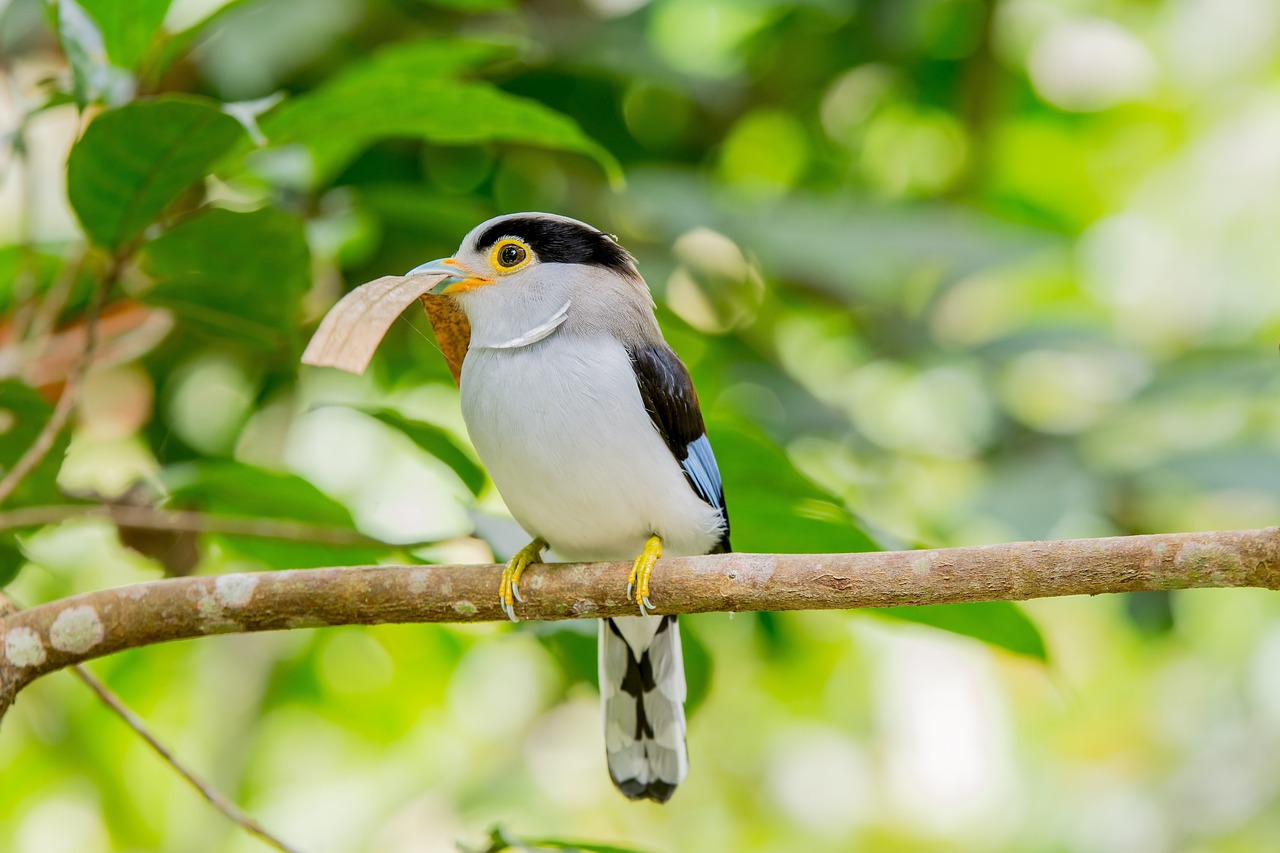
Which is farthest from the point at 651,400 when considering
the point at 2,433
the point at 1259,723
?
the point at 1259,723

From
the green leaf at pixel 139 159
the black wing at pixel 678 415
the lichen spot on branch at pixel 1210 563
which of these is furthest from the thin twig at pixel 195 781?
the lichen spot on branch at pixel 1210 563

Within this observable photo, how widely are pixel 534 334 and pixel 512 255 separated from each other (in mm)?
191

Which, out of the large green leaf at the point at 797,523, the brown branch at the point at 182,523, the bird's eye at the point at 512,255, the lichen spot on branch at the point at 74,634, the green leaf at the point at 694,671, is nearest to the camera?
the lichen spot on branch at the point at 74,634

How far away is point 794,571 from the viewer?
5.83 ft

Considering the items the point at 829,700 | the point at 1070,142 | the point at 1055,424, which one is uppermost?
the point at 1070,142

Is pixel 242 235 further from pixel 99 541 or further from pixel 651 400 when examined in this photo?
pixel 99 541

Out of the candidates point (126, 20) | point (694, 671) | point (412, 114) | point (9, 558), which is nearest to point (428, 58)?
point (412, 114)

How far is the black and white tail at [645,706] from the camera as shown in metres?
2.52

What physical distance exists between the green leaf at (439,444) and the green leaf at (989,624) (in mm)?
948

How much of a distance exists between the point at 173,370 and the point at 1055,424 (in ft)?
9.51

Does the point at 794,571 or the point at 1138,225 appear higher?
the point at 794,571

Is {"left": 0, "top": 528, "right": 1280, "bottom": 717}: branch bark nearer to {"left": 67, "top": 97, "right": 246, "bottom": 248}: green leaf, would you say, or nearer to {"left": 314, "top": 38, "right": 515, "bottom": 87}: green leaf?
{"left": 67, "top": 97, "right": 246, "bottom": 248}: green leaf

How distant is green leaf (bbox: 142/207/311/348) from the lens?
2.50m

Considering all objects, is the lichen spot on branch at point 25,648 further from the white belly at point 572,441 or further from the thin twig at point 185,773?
the white belly at point 572,441
